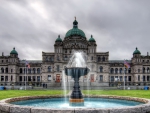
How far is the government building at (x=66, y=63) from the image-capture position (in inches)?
3349

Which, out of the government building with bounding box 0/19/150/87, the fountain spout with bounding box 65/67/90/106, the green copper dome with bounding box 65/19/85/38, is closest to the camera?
the fountain spout with bounding box 65/67/90/106

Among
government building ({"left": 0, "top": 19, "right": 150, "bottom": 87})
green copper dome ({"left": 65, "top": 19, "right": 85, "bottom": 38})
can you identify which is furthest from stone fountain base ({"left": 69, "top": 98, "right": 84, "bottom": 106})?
green copper dome ({"left": 65, "top": 19, "right": 85, "bottom": 38})

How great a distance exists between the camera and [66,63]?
85500mm

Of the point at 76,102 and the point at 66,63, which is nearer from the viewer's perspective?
the point at 76,102

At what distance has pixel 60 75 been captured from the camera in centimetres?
8425

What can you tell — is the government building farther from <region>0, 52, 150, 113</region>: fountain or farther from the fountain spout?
the fountain spout

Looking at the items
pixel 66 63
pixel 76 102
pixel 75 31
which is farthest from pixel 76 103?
pixel 75 31

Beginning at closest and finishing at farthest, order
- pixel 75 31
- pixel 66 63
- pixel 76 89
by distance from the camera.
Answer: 1. pixel 76 89
2. pixel 66 63
3. pixel 75 31

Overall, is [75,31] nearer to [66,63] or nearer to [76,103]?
[66,63]

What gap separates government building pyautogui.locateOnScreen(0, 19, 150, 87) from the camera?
85062 mm

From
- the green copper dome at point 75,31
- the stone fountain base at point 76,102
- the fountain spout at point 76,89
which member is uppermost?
the green copper dome at point 75,31

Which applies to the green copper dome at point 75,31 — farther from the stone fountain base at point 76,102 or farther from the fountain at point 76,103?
the stone fountain base at point 76,102

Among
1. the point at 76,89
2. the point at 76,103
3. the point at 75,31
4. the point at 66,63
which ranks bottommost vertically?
the point at 76,103

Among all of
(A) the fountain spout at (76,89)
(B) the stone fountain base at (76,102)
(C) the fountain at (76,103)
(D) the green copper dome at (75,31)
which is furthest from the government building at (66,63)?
(B) the stone fountain base at (76,102)
